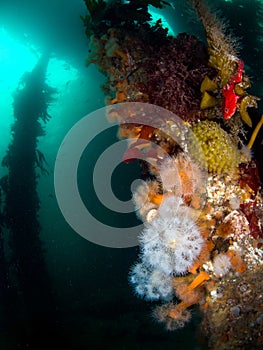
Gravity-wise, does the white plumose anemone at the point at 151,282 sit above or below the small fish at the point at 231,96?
below

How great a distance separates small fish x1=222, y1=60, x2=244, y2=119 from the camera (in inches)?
131

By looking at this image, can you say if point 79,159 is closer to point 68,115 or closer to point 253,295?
point 68,115

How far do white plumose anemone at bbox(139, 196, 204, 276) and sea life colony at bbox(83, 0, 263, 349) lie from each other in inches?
0.5

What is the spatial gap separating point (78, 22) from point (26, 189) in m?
7.69

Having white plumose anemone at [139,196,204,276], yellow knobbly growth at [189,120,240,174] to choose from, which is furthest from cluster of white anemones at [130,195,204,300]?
yellow knobbly growth at [189,120,240,174]

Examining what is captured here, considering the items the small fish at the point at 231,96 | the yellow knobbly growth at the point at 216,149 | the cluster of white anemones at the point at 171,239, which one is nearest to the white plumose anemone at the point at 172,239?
the cluster of white anemones at the point at 171,239

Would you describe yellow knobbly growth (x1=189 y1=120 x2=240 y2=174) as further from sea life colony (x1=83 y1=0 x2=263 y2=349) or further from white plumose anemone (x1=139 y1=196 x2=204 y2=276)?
white plumose anemone (x1=139 y1=196 x2=204 y2=276)

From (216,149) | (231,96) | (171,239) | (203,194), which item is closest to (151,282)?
(171,239)

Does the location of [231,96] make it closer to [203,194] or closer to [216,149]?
[216,149]

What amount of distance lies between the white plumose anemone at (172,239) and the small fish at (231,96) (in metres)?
1.29

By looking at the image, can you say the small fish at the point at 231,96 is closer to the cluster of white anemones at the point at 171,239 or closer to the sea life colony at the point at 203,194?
the sea life colony at the point at 203,194

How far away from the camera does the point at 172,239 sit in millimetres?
3314

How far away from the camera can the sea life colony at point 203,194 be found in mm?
3375

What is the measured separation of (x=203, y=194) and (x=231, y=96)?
1269 mm
